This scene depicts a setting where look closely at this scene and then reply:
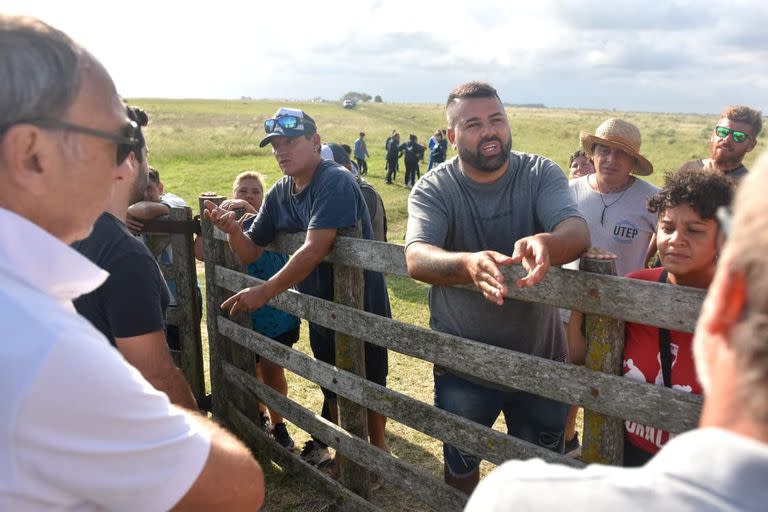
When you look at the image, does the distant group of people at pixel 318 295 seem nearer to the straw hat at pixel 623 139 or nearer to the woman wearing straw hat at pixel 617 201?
the woman wearing straw hat at pixel 617 201

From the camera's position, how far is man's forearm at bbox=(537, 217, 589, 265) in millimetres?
2631

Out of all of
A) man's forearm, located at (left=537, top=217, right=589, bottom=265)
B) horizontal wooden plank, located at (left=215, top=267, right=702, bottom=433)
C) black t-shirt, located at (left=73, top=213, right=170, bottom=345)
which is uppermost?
man's forearm, located at (left=537, top=217, right=589, bottom=265)

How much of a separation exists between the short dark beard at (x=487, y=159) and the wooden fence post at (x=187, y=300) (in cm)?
230

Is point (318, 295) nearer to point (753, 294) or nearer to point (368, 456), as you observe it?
point (368, 456)

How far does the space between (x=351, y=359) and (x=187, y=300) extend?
165 centimetres

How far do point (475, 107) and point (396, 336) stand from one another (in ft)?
4.09

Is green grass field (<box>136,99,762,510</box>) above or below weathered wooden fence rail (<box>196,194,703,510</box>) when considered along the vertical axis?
below

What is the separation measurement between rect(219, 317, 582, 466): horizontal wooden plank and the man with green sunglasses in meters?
3.29

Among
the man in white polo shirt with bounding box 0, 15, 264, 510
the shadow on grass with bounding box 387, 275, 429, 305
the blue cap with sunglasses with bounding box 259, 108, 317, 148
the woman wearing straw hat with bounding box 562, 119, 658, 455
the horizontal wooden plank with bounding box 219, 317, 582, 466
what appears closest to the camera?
the man in white polo shirt with bounding box 0, 15, 264, 510

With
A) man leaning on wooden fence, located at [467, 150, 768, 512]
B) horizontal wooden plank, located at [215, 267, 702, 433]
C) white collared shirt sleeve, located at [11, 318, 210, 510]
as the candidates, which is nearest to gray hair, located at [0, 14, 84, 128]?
white collared shirt sleeve, located at [11, 318, 210, 510]

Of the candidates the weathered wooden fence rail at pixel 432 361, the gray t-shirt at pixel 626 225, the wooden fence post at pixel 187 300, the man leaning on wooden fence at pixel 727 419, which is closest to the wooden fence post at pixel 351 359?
the weathered wooden fence rail at pixel 432 361

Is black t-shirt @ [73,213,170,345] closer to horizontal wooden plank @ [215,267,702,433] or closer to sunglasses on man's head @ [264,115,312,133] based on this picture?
horizontal wooden plank @ [215,267,702,433]

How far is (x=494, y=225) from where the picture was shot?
124 inches

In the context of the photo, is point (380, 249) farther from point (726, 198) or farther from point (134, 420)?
point (134, 420)
